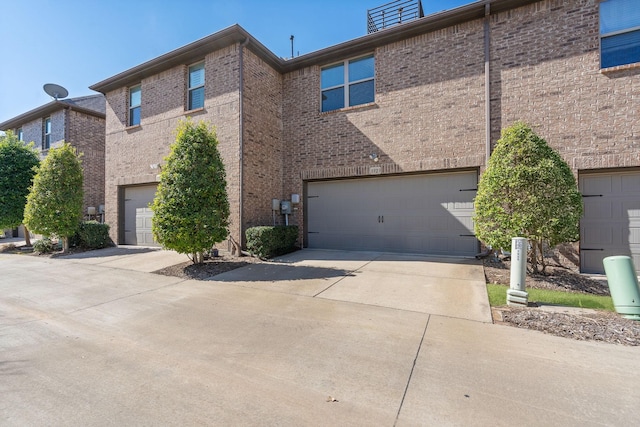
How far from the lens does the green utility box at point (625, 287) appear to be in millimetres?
3846

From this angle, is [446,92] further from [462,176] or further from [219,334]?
[219,334]

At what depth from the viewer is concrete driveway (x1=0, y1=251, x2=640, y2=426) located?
2.14 meters

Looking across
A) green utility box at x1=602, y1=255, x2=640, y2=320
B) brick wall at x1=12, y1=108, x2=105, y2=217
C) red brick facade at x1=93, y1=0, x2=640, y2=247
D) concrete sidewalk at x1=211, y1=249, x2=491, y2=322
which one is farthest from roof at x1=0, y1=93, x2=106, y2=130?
green utility box at x1=602, y1=255, x2=640, y2=320

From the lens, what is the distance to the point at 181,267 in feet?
23.5

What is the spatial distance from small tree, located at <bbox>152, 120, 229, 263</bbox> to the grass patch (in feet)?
19.5

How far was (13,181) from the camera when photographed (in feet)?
39.4

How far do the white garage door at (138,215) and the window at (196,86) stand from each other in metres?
3.39

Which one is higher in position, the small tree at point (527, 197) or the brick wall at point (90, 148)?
the brick wall at point (90, 148)

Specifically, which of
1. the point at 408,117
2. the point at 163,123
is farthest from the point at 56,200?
the point at 408,117

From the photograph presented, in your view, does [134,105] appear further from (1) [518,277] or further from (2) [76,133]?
(1) [518,277]

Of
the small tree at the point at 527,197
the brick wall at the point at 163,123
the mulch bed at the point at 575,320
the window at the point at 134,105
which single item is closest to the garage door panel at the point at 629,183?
the small tree at the point at 527,197

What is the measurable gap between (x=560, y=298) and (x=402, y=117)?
5763mm

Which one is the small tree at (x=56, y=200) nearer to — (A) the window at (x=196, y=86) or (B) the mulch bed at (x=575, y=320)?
(A) the window at (x=196, y=86)

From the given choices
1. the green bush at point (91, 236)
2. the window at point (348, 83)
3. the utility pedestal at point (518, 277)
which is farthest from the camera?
the green bush at point (91, 236)
